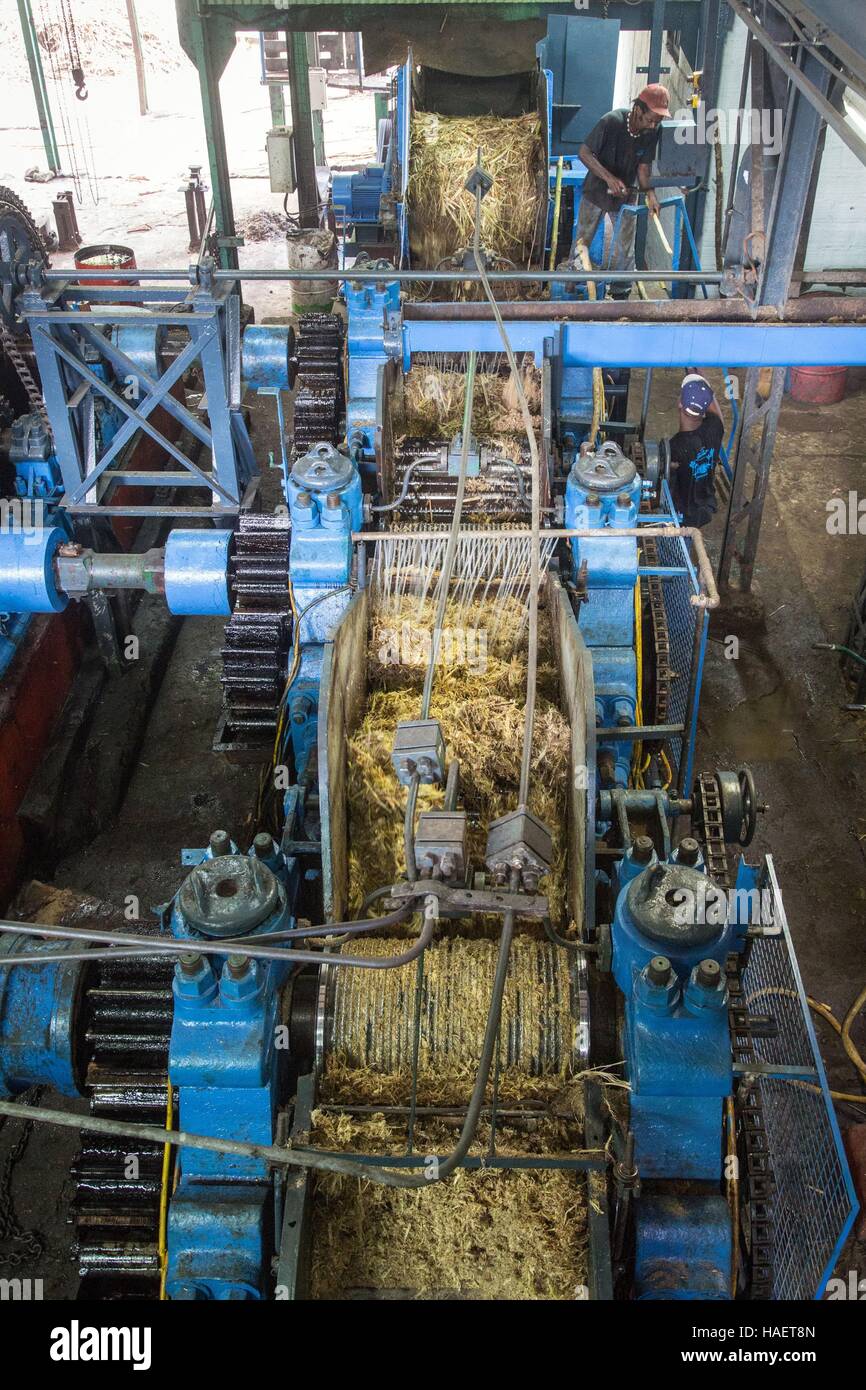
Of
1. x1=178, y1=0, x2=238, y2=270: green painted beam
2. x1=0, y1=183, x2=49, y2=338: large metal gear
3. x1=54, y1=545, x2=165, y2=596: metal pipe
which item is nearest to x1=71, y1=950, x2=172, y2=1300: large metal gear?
x1=54, y1=545, x2=165, y2=596: metal pipe

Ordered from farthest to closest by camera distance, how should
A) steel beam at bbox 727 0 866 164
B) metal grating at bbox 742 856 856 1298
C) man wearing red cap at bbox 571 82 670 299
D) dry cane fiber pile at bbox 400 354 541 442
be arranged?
man wearing red cap at bbox 571 82 670 299 < dry cane fiber pile at bbox 400 354 541 442 < metal grating at bbox 742 856 856 1298 < steel beam at bbox 727 0 866 164

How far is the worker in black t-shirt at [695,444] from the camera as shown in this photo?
9133 mm

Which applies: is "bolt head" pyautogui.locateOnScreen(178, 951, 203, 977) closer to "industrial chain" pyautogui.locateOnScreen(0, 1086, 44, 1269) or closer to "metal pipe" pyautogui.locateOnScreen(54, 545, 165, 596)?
"industrial chain" pyautogui.locateOnScreen(0, 1086, 44, 1269)

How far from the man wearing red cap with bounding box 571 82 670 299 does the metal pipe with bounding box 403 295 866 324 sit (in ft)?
9.40

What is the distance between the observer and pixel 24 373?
8.49 meters

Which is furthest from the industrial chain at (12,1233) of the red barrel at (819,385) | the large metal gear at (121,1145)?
the red barrel at (819,385)

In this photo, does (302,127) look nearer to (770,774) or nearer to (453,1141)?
(770,774)

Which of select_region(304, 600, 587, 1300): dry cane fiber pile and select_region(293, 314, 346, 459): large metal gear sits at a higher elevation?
select_region(293, 314, 346, 459): large metal gear

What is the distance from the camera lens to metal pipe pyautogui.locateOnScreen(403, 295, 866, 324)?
664cm

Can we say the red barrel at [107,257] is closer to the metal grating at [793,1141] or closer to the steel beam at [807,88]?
the steel beam at [807,88]

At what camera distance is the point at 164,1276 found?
4414 mm

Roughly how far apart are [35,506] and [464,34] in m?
6.80

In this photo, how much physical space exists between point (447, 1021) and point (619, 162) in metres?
8.10

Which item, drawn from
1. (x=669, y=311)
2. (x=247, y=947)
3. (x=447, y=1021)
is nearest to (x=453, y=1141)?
(x=447, y=1021)
